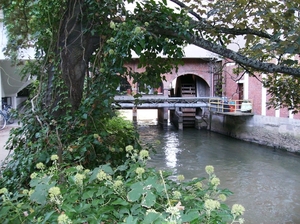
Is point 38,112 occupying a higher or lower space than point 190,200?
higher

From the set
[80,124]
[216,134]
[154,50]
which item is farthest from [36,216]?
[216,134]

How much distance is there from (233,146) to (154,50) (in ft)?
35.2

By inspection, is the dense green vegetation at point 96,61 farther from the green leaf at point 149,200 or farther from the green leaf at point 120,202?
the green leaf at point 149,200

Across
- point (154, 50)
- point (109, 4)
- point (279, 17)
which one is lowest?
point (154, 50)

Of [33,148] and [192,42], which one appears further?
[192,42]

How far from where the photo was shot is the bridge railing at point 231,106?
45.4 ft

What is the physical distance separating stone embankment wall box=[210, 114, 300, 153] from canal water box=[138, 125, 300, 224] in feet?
1.27

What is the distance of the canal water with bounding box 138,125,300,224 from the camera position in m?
6.19

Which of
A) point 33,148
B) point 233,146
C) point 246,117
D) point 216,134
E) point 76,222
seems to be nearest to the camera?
point 76,222

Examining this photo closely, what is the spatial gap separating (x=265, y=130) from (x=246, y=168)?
414cm

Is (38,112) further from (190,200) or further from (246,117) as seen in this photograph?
(246,117)

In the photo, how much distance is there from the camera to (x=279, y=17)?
272 cm

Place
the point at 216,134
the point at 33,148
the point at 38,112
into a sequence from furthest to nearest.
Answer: the point at 216,134, the point at 38,112, the point at 33,148

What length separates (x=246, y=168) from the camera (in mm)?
9391
